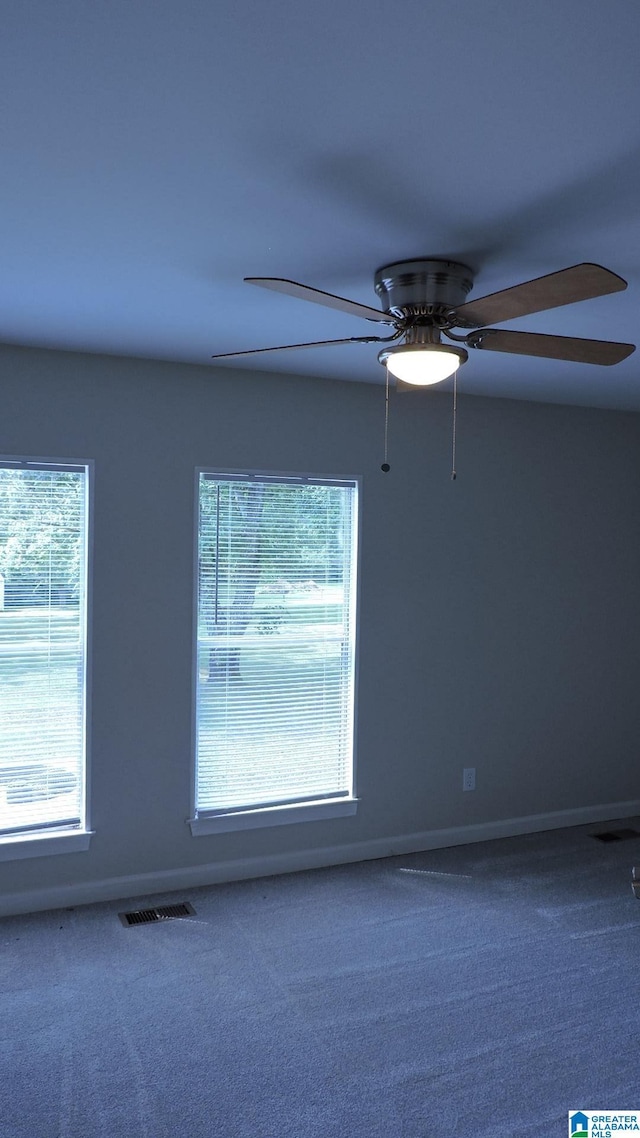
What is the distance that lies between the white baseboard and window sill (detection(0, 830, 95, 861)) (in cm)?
16

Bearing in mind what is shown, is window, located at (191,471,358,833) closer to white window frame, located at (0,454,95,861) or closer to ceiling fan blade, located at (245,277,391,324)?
white window frame, located at (0,454,95,861)

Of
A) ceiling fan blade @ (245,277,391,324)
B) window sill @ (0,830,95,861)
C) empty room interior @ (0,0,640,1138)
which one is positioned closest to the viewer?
empty room interior @ (0,0,640,1138)

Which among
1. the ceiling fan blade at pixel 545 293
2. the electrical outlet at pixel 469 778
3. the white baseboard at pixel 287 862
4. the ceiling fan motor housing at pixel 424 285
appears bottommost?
the white baseboard at pixel 287 862

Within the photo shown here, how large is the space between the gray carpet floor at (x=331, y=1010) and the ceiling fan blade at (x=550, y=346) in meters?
2.06

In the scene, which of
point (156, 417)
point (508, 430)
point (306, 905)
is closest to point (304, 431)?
point (156, 417)

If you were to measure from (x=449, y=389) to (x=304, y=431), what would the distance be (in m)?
0.79

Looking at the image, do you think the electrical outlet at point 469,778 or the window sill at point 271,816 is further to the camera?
the electrical outlet at point 469,778

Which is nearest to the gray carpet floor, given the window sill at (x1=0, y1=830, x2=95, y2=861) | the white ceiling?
the window sill at (x1=0, y1=830, x2=95, y2=861)

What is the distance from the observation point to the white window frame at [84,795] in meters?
3.43

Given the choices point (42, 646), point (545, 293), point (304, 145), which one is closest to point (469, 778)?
point (42, 646)

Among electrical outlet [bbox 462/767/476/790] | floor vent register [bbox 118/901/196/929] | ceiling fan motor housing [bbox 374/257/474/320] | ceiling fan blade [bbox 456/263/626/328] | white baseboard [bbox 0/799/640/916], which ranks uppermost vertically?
ceiling fan motor housing [bbox 374/257/474/320]

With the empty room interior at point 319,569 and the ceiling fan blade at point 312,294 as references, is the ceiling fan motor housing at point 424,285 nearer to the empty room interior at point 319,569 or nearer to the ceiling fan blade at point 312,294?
the empty room interior at point 319,569

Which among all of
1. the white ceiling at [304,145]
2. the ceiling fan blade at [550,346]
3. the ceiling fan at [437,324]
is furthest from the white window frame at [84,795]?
the ceiling fan blade at [550,346]

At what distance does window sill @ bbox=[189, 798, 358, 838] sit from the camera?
3.79 m
